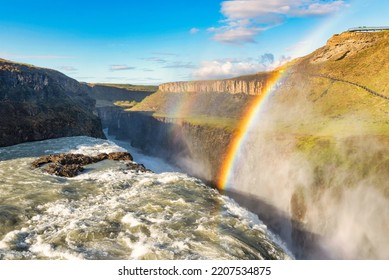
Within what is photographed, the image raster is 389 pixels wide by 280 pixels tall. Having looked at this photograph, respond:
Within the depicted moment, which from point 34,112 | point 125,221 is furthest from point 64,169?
point 34,112

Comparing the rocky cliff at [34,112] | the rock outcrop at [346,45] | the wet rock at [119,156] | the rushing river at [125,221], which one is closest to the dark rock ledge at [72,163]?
the wet rock at [119,156]

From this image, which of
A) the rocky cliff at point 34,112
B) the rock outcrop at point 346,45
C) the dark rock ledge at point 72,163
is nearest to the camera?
the dark rock ledge at point 72,163

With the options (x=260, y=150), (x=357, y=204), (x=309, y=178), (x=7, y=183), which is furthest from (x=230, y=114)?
(x=7, y=183)

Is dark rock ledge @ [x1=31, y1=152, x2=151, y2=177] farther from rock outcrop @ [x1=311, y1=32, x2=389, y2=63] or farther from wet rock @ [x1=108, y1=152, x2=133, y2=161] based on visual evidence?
rock outcrop @ [x1=311, y1=32, x2=389, y2=63]

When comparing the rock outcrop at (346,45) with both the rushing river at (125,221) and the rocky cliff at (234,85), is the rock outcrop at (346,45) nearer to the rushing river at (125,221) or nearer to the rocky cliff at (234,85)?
the rocky cliff at (234,85)

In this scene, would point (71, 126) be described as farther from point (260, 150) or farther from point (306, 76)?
point (306, 76)
